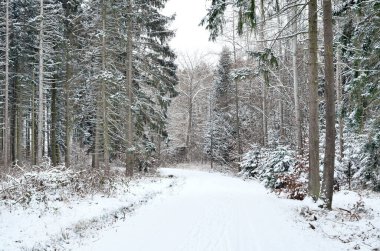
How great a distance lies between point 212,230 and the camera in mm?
7184

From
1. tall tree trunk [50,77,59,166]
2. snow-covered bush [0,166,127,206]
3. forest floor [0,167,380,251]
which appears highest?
tall tree trunk [50,77,59,166]

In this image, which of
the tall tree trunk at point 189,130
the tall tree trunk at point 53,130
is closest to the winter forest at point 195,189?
the tall tree trunk at point 53,130

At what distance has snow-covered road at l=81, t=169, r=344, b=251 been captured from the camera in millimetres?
6078

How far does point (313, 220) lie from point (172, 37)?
1709cm

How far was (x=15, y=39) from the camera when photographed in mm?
26359

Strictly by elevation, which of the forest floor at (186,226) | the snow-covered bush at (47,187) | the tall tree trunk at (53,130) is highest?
the tall tree trunk at (53,130)

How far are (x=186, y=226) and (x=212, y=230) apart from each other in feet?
2.27

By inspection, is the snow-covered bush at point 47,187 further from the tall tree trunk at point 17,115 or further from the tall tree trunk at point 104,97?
the tall tree trunk at point 17,115

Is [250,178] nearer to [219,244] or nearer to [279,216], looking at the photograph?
[279,216]

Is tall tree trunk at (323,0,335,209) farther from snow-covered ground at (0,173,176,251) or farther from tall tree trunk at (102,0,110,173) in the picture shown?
tall tree trunk at (102,0,110,173)

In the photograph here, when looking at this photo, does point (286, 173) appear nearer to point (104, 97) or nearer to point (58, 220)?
point (104, 97)

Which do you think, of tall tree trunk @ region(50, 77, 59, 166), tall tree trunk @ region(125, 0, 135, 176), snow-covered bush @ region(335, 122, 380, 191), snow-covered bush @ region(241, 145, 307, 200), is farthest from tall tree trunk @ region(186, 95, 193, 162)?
snow-covered bush @ region(335, 122, 380, 191)

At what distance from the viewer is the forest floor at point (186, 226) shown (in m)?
6.20

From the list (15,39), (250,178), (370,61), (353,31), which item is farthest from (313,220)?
(15,39)
